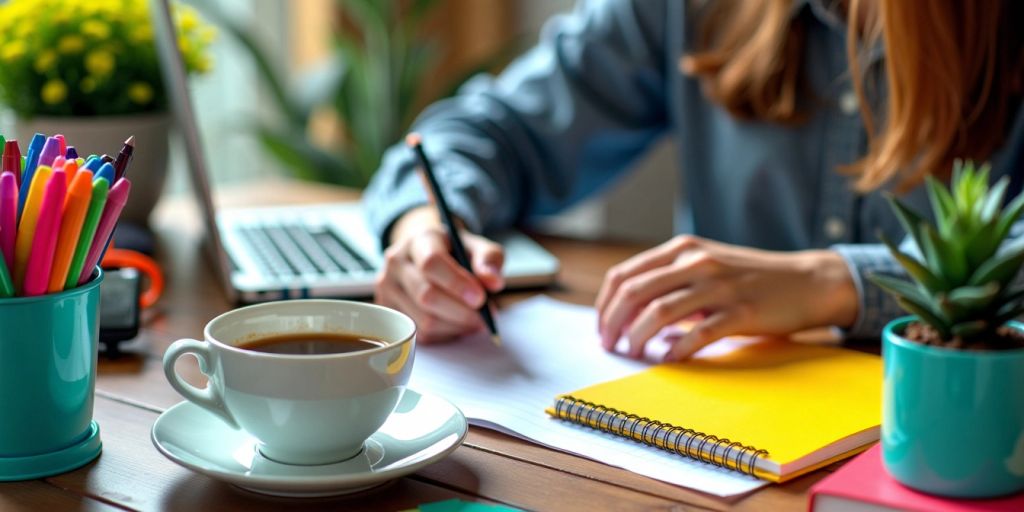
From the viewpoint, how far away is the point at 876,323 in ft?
3.06

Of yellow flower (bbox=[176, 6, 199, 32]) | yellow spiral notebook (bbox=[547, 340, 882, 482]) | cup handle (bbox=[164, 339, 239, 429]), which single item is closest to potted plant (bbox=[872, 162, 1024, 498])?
yellow spiral notebook (bbox=[547, 340, 882, 482])

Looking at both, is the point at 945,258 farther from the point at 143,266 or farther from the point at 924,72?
the point at 143,266

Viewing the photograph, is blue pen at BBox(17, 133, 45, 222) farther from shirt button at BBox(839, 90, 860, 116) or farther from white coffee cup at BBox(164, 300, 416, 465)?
shirt button at BBox(839, 90, 860, 116)

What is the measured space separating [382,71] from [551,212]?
1109mm

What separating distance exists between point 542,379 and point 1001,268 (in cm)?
38

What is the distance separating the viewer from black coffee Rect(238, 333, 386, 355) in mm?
646

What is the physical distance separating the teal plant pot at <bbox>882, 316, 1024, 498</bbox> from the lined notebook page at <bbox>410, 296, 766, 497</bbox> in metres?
0.11

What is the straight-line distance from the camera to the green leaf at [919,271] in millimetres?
528

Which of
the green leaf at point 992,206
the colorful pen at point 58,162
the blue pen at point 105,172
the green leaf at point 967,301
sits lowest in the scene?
the green leaf at point 967,301

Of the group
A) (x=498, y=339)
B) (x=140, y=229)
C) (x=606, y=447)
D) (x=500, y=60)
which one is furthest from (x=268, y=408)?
(x=500, y=60)

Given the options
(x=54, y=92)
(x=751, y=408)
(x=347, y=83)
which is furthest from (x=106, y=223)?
(x=347, y=83)

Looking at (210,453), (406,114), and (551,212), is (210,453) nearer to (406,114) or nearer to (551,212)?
(551,212)

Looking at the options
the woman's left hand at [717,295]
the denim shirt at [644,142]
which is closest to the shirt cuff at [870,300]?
the woman's left hand at [717,295]

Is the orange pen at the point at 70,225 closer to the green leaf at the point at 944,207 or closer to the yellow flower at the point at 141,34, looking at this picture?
the green leaf at the point at 944,207
